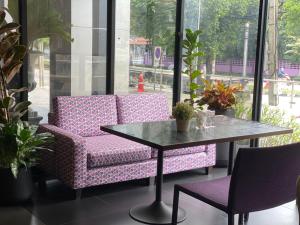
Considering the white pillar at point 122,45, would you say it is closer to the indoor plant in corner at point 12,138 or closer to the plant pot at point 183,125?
the indoor plant in corner at point 12,138

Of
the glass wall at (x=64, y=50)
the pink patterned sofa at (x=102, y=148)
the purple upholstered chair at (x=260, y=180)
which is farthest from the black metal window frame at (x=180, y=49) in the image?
the purple upholstered chair at (x=260, y=180)

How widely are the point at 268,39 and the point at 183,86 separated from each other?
4.07 feet

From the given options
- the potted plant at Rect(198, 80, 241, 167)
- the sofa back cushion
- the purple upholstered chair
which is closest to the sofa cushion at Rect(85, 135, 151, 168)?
the sofa back cushion

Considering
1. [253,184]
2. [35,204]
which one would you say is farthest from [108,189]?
[253,184]

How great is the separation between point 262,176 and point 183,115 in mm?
952

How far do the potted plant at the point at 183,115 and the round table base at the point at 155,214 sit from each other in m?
0.70

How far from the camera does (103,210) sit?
3516mm

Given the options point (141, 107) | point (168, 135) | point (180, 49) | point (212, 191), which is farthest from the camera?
point (180, 49)

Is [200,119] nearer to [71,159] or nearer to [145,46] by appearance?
[71,159]

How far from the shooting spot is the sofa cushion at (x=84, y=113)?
13.5ft

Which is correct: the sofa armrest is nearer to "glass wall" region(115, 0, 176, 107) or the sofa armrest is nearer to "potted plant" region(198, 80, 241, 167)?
"glass wall" region(115, 0, 176, 107)

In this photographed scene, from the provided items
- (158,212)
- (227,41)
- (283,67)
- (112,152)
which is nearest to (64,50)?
(112,152)

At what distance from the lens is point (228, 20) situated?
5031 mm

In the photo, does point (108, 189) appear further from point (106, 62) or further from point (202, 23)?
point (202, 23)
